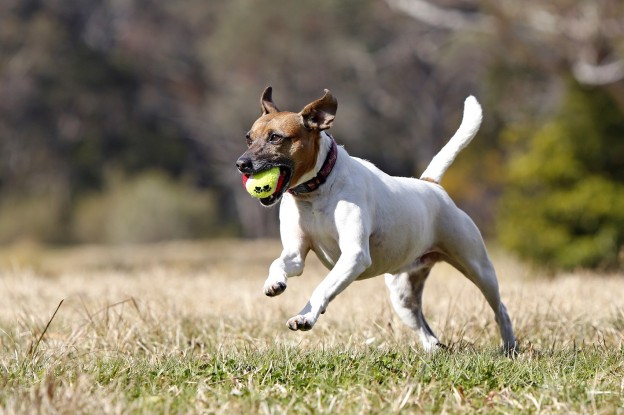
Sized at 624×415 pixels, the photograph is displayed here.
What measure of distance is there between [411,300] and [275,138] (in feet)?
5.78

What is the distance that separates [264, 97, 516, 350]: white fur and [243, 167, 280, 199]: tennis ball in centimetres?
33

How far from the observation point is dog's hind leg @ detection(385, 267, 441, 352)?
275 inches

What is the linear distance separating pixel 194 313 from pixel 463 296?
229 centimetres

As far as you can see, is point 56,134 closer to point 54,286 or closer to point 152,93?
point 152,93

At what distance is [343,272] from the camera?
5.72 meters

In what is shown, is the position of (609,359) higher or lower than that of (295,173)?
lower

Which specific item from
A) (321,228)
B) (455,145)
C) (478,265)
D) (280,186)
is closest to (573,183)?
(455,145)

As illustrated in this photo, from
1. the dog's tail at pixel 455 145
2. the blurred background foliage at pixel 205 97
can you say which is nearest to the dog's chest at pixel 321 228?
the dog's tail at pixel 455 145

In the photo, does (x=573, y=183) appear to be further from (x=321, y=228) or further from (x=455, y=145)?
(x=321, y=228)

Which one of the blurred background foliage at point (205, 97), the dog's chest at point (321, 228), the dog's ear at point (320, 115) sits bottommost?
the blurred background foliage at point (205, 97)

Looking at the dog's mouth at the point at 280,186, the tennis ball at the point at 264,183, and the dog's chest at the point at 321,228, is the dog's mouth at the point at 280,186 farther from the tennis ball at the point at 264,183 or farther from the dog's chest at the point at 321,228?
the dog's chest at the point at 321,228

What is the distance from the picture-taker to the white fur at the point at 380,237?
5812 mm

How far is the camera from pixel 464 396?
505cm

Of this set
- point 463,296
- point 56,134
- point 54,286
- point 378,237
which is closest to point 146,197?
point 56,134
